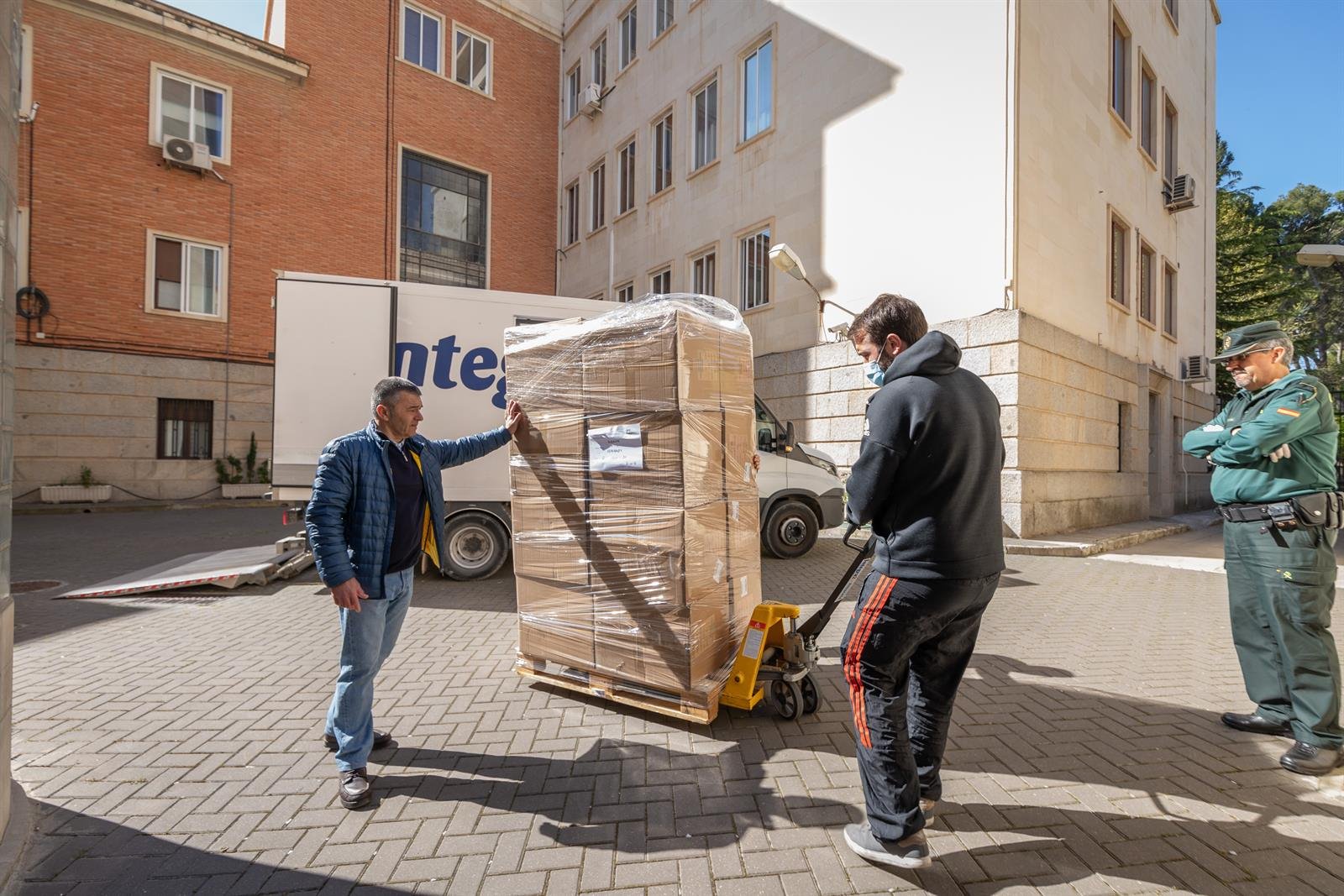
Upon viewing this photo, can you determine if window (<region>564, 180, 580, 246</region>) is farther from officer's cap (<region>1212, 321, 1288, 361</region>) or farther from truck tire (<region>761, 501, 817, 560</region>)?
officer's cap (<region>1212, 321, 1288, 361</region>)

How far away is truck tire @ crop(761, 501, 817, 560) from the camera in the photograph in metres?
8.81

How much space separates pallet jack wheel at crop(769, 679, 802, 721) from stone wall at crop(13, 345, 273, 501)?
18191 mm

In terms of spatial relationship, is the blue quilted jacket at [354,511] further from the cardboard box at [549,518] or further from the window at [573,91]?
the window at [573,91]

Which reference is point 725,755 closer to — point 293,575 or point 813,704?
point 813,704

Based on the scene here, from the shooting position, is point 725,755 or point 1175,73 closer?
point 725,755

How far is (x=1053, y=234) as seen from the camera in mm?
10844

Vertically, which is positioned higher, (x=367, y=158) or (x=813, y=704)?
(x=367, y=158)

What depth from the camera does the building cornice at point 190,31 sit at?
51.8 feet

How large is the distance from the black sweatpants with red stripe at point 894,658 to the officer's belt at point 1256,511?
193cm

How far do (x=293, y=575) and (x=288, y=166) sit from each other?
15052mm

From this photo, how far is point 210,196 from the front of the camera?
1705 cm

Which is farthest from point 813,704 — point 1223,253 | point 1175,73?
point 1223,253

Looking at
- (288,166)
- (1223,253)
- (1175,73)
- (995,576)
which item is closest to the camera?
(995,576)

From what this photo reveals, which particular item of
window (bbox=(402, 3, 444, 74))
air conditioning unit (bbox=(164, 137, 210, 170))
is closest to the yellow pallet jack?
air conditioning unit (bbox=(164, 137, 210, 170))
